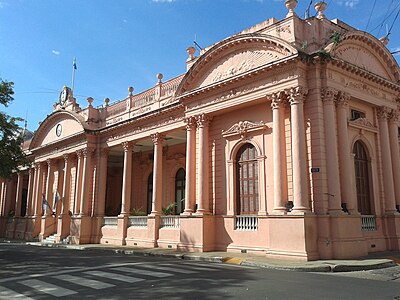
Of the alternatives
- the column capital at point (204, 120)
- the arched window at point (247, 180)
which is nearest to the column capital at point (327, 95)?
the arched window at point (247, 180)

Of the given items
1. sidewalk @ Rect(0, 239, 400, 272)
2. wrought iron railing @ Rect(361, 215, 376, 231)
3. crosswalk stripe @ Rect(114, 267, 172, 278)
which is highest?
wrought iron railing @ Rect(361, 215, 376, 231)

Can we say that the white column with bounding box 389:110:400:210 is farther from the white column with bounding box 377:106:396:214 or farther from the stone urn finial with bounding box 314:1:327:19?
the stone urn finial with bounding box 314:1:327:19

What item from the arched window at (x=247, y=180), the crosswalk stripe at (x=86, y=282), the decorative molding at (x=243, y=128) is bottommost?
the crosswalk stripe at (x=86, y=282)

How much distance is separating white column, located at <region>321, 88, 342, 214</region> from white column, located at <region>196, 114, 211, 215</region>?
16.6 ft

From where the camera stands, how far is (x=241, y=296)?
21.6ft

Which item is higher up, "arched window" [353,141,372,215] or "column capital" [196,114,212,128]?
"column capital" [196,114,212,128]

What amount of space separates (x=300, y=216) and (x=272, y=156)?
2.73 meters

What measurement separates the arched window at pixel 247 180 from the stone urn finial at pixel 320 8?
5.35m

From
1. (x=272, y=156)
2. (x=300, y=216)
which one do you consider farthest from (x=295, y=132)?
(x=300, y=216)

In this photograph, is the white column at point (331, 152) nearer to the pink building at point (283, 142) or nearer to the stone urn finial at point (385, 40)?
the pink building at point (283, 142)

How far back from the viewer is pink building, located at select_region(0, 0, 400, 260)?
12.4 metres

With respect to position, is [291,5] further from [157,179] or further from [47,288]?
[47,288]

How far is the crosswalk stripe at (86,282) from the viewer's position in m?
7.76

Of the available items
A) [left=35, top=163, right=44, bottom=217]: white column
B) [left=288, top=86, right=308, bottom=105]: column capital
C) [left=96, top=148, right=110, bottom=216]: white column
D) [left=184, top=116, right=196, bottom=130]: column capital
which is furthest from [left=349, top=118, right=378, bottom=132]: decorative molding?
[left=35, top=163, right=44, bottom=217]: white column
